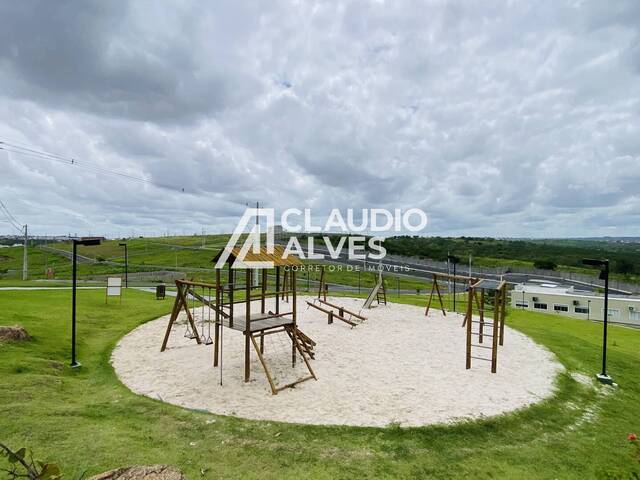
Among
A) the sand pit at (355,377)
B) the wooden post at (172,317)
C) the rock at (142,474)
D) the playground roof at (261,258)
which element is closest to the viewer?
the rock at (142,474)

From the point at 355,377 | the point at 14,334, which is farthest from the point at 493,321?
the point at 14,334

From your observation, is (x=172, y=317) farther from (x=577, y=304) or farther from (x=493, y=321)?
(x=577, y=304)

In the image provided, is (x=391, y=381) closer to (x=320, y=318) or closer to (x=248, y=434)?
(x=248, y=434)

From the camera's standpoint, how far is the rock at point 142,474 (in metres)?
3.55

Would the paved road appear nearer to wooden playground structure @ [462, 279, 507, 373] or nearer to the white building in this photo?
the white building

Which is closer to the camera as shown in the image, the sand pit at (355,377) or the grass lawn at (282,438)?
the grass lawn at (282,438)

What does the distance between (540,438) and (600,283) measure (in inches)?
2619

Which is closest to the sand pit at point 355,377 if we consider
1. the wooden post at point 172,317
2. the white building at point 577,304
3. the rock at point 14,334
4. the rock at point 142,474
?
the wooden post at point 172,317

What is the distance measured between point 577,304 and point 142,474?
124ft

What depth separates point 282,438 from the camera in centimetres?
587

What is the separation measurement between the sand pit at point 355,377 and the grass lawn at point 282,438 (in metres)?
0.42

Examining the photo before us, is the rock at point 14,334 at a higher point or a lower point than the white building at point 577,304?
higher

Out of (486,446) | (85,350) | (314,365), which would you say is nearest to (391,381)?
(314,365)

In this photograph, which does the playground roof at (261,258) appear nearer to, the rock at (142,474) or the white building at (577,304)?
the rock at (142,474)
